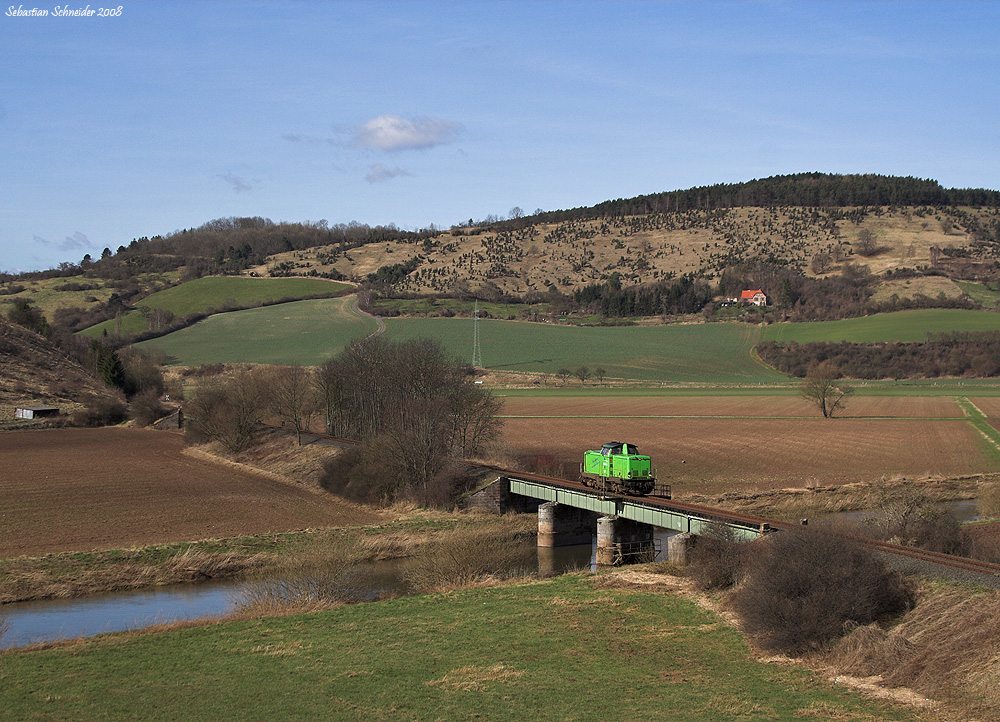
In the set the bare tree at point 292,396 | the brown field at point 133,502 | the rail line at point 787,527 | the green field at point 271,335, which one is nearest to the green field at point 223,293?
the green field at point 271,335

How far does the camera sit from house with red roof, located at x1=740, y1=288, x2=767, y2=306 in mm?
174000

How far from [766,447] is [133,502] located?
43463 millimetres

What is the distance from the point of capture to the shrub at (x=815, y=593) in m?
22.6

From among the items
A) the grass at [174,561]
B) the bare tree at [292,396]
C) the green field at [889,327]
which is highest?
the green field at [889,327]

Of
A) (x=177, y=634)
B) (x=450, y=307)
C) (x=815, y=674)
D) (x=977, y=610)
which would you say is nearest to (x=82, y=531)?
(x=177, y=634)

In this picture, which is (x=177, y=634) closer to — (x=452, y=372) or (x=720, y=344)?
(x=452, y=372)

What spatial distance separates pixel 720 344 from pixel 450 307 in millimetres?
50771

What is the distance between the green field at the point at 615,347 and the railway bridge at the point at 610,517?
68699mm

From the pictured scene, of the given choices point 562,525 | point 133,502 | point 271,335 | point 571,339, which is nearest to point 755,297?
point 571,339

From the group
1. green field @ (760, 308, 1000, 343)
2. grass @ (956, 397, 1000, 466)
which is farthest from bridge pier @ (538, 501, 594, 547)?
green field @ (760, 308, 1000, 343)

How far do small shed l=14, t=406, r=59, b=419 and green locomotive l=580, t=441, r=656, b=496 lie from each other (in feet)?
221

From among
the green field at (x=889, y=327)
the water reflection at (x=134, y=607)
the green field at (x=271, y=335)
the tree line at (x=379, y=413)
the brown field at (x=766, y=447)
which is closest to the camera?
the water reflection at (x=134, y=607)

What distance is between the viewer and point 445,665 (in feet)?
73.8

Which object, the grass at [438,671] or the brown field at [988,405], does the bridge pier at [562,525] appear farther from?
the brown field at [988,405]
